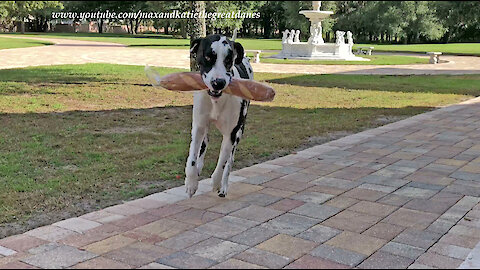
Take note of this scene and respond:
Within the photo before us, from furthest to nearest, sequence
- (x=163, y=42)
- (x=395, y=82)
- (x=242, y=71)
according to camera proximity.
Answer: (x=163, y=42) → (x=395, y=82) → (x=242, y=71)

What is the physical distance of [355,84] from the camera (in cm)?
1727

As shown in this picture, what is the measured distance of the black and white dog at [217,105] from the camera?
4395 millimetres

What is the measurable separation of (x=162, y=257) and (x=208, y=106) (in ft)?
5.05

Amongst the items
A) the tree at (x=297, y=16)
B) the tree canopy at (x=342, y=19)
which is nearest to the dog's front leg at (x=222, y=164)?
the tree canopy at (x=342, y=19)

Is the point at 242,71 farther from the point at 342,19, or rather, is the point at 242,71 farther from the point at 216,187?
the point at 342,19

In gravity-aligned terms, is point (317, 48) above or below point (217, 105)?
above

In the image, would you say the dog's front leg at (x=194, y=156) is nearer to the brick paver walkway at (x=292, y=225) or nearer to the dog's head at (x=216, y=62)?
the brick paver walkway at (x=292, y=225)

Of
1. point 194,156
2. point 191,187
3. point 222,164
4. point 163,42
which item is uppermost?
point 163,42

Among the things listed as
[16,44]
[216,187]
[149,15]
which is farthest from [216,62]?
[149,15]

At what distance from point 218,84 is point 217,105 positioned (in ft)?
1.46

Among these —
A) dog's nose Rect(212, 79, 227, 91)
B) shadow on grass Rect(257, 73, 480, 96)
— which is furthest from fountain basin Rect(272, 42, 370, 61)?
dog's nose Rect(212, 79, 227, 91)

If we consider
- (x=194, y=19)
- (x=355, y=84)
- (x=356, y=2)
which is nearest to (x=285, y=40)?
(x=355, y=84)

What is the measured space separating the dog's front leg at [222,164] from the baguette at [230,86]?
53 cm

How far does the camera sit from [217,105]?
186 inches
